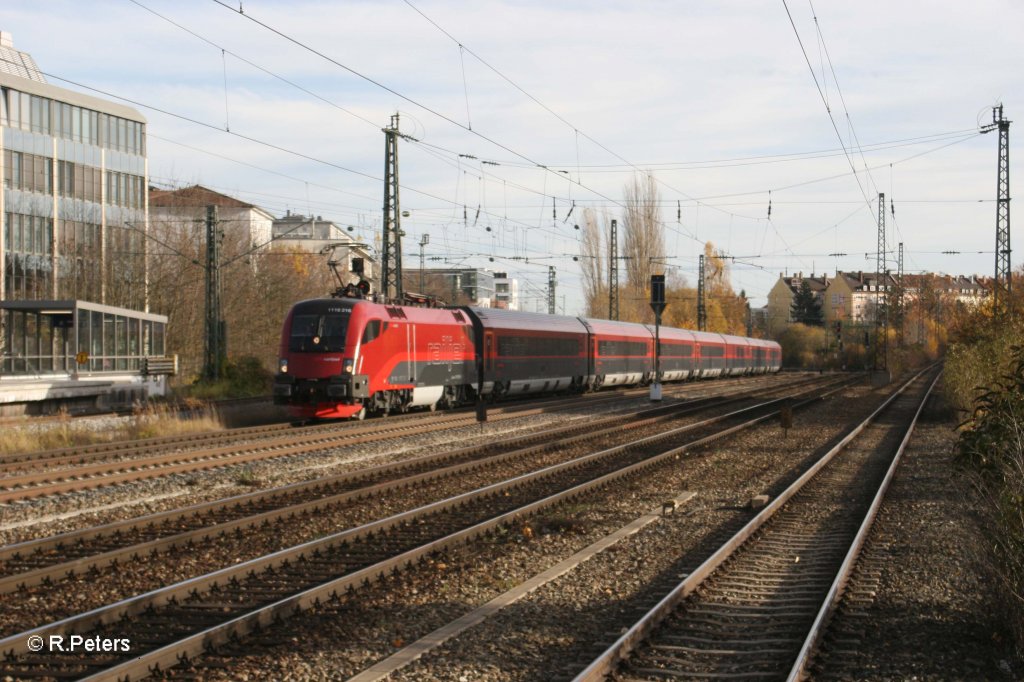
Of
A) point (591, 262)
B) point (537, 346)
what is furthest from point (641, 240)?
point (537, 346)

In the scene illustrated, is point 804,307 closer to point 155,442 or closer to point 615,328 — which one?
point 615,328

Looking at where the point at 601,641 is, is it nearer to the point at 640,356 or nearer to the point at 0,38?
the point at 640,356

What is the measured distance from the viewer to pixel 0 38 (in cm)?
6169

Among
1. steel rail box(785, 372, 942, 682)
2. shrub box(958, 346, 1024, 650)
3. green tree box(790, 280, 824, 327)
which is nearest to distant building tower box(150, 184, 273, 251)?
steel rail box(785, 372, 942, 682)

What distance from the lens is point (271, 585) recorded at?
8.75m

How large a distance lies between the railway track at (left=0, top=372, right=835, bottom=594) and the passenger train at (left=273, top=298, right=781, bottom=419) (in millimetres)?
5282

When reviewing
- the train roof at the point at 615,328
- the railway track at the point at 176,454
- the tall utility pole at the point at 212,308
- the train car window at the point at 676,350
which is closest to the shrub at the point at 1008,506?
the railway track at the point at 176,454

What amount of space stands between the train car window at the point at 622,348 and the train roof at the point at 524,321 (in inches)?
102

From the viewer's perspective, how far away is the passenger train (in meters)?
24.2

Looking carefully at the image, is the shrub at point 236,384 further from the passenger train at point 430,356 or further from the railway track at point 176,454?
the railway track at point 176,454

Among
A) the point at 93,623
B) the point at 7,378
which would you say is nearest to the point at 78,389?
the point at 7,378

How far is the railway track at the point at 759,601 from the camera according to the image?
6754mm

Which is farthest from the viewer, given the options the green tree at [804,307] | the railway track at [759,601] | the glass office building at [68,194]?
the green tree at [804,307]

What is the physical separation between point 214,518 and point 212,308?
74.1 feet
